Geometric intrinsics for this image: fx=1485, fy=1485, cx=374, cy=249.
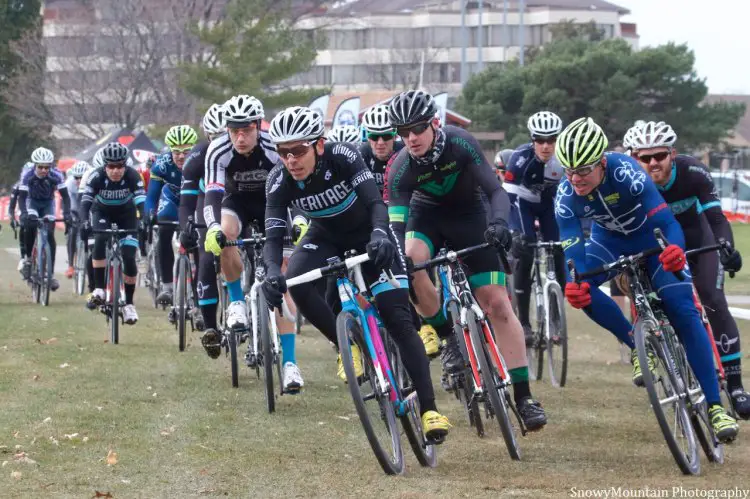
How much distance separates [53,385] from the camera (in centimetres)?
1191

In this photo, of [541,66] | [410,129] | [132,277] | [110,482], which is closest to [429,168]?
[410,129]

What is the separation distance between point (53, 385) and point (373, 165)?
3.21 metres

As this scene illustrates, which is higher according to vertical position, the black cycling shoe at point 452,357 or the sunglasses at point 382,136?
the sunglasses at point 382,136

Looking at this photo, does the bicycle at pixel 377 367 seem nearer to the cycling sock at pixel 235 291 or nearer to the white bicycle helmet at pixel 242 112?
the white bicycle helmet at pixel 242 112

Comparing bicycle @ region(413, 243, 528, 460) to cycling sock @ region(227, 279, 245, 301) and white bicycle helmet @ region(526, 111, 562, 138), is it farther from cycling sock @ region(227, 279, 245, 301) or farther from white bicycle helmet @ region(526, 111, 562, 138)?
white bicycle helmet @ region(526, 111, 562, 138)

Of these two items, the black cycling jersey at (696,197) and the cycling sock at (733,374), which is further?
the black cycling jersey at (696,197)

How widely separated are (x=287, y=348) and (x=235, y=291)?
119cm

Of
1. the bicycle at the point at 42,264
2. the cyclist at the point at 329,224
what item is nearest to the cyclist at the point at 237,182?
the cyclist at the point at 329,224

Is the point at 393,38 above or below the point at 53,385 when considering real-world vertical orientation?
above

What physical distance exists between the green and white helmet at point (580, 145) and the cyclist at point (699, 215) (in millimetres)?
1037

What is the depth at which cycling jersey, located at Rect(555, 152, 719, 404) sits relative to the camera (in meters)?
8.41

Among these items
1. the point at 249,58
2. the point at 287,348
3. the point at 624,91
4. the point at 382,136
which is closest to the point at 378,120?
the point at 382,136

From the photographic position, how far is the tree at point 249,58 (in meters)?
51.4

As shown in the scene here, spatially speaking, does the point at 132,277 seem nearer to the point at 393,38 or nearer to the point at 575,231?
the point at 575,231
